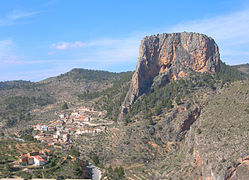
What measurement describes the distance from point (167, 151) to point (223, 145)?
2271cm

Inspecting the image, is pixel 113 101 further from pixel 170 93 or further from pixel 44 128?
pixel 44 128

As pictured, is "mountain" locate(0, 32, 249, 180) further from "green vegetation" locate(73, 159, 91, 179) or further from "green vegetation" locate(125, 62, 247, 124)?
"green vegetation" locate(73, 159, 91, 179)

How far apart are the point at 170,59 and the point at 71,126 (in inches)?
1353

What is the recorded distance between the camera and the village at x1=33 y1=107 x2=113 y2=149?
6994 cm

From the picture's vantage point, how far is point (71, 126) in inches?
3204

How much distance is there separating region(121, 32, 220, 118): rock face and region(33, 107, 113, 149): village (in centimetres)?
1002

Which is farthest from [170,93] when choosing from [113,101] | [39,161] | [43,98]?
[43,98]

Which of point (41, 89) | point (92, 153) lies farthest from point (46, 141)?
point (41, 89)

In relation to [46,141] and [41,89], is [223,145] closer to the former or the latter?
[46,141]

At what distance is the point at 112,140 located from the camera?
204ft

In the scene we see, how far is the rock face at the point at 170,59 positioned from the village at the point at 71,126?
394 inches

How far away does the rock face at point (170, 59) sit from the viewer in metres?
79.2

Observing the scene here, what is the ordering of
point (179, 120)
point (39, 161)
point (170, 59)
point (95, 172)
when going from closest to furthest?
1. point (39, 161)
2. point (95, 172)
3. point (179, 120)
4. point (170, 59)

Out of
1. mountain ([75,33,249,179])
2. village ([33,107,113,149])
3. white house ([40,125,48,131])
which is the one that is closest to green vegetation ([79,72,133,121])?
mountain ([75,33,249,179])
